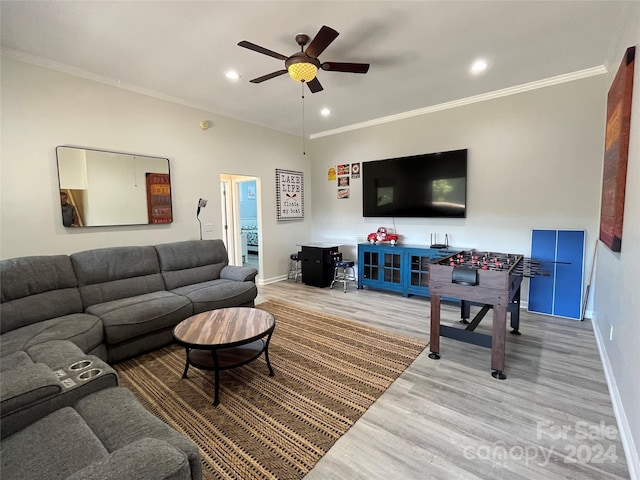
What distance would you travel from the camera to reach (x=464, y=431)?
5.78 ft

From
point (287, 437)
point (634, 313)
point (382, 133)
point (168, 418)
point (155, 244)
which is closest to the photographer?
point (634, 313)

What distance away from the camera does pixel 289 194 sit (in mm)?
5730

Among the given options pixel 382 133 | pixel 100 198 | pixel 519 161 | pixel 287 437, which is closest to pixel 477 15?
pixel 519 161

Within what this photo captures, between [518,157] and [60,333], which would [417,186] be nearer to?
[518,157]

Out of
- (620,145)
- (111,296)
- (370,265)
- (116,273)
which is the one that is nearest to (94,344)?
(111,296)

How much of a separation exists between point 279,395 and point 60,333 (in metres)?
1.71

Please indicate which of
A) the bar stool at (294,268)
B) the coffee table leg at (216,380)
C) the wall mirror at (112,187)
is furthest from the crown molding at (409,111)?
the coffee table leg at (216,380)

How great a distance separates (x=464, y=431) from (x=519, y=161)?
3502mm

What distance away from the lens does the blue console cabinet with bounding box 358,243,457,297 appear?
434 cm

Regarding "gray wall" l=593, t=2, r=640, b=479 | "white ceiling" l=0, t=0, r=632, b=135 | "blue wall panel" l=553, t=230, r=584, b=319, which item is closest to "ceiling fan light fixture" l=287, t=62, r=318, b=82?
"white ceiling" l=0, t=0, r=632, b=135

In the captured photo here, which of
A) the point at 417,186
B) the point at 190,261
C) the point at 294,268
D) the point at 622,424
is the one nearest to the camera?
the point at 622,424

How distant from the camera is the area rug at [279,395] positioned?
5.36 ft

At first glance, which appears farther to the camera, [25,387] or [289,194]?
[289,194]

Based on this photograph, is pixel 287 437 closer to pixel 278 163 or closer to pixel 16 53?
pixel 16 53
